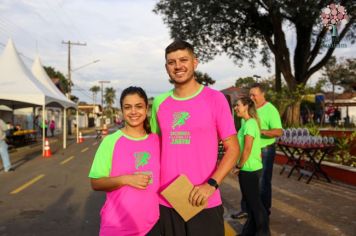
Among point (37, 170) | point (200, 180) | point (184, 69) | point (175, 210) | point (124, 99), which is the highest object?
point (184, 69)

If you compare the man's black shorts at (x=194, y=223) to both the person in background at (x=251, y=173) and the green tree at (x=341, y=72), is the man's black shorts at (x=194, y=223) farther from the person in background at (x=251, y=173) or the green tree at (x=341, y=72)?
the green tree at (x=341, y=72)

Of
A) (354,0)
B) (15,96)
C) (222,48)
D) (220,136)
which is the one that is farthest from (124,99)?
(222,48)

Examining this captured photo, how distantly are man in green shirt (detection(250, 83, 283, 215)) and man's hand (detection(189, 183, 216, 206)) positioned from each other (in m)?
3.08

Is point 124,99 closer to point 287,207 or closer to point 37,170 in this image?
point 287,207

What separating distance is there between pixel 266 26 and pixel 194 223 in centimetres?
2031

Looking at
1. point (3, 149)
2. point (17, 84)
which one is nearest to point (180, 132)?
point (3, 149)

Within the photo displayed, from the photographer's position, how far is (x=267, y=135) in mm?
5379

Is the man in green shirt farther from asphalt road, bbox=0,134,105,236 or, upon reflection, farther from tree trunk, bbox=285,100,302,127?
tree trunk, bbox=285,100,302,127

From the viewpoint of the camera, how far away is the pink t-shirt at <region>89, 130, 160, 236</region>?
2.58 metres

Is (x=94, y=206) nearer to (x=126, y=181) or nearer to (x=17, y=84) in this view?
(x=126, y=181)

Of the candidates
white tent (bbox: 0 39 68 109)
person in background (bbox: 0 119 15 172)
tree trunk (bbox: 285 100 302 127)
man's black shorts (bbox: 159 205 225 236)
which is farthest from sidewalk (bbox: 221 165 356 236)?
white tent (bbox: 0 39 68 109)

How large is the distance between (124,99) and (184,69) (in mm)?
461

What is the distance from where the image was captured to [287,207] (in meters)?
6.78

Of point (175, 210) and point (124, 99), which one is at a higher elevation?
point (124, 99)
